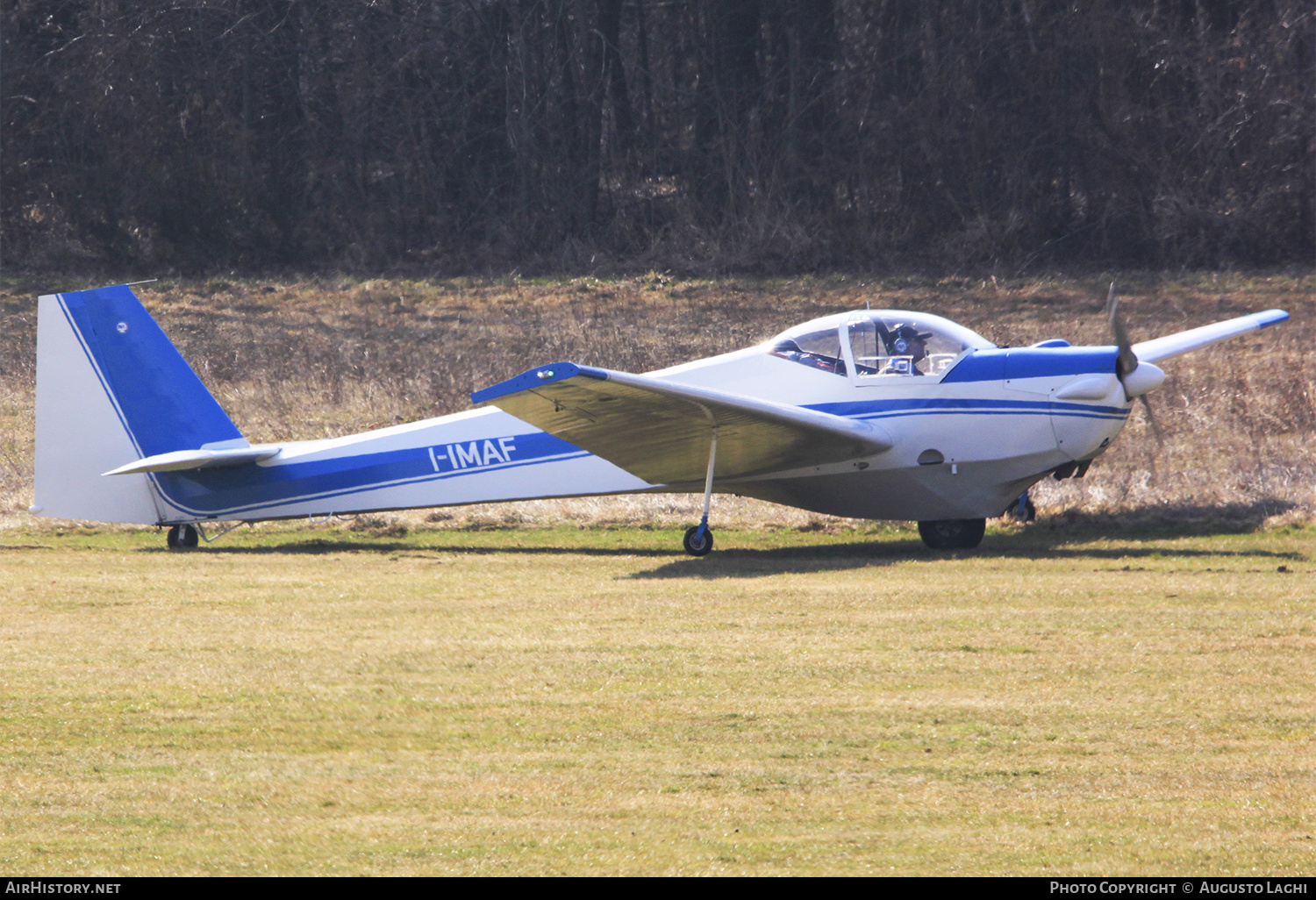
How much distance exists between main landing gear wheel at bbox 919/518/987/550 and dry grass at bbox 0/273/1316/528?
1.88 metres

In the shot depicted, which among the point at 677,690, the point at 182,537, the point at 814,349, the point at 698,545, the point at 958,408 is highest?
the point at 814,349

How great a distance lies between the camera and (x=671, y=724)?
6.14 meters

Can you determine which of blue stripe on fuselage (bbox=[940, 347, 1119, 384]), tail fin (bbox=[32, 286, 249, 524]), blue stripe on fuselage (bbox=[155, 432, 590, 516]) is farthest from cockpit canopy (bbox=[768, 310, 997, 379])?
tail fin (bbox=[32, 286, 249, 524])

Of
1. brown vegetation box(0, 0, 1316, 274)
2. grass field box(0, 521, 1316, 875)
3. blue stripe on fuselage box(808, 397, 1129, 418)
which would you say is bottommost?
grass field box(0, 521, 1316, 875)

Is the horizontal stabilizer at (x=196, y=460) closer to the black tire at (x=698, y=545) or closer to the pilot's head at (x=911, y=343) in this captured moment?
the black tire at (x=698, y=545)

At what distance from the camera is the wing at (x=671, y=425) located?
34.8ft

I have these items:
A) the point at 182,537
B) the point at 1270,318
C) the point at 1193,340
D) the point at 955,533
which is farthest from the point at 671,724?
the point at 1270,318

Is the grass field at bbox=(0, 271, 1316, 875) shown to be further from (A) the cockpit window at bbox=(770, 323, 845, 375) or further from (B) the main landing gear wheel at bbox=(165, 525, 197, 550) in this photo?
(A) the cockpit window at bbox=(770, 323, 845, 375)

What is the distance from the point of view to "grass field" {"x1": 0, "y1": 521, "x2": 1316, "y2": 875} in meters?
4.67

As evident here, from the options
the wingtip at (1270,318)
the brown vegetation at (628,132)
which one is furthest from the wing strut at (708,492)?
the brown vegetation at (628,132)

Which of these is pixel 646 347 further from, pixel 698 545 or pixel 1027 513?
pixel 698 545

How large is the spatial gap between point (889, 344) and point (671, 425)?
2.24 meters

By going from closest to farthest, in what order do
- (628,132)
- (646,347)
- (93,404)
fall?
(93,404) → (646,347) → (628,132)

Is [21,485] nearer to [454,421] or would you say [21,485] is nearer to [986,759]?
[454,421]
